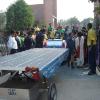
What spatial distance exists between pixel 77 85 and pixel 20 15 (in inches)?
2261

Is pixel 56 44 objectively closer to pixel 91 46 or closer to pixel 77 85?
pixel 91 46

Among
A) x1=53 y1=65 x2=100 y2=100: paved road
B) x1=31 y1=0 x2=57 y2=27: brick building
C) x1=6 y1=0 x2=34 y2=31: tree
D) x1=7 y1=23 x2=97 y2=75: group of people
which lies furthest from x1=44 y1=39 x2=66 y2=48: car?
x1=31 y1=0 x2=57 y2=27: brick building

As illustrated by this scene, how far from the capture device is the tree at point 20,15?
208ft

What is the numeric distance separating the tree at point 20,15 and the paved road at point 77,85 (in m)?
51.3

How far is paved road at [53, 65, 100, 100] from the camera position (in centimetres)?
848

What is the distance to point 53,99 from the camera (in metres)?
7.42

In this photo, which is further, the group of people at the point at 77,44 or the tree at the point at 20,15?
the tree at the point at 20,15

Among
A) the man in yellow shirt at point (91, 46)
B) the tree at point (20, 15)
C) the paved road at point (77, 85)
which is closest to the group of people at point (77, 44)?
the man in yellow shirt at point (91, 46)

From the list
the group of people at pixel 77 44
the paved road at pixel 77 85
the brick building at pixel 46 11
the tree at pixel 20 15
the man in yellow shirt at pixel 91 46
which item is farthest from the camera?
the brick building at pixel 46 11

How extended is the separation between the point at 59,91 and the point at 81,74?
3.13m

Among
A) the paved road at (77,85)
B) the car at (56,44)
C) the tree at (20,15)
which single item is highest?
the tree at (20,15)

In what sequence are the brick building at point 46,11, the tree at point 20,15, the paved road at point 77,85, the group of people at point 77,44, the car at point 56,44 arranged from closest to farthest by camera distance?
the paved road at point 77,85 → the group of people at point 77,44 → the car at point 56,44 → the tree at point 20,15 → the brick building at point 46,11

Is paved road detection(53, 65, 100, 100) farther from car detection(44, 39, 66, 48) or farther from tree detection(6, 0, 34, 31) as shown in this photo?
tree detection(6, 0, 34, 31)

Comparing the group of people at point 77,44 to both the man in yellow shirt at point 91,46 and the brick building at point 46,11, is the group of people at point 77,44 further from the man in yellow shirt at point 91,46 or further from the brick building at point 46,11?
the brick building at point 46,11
